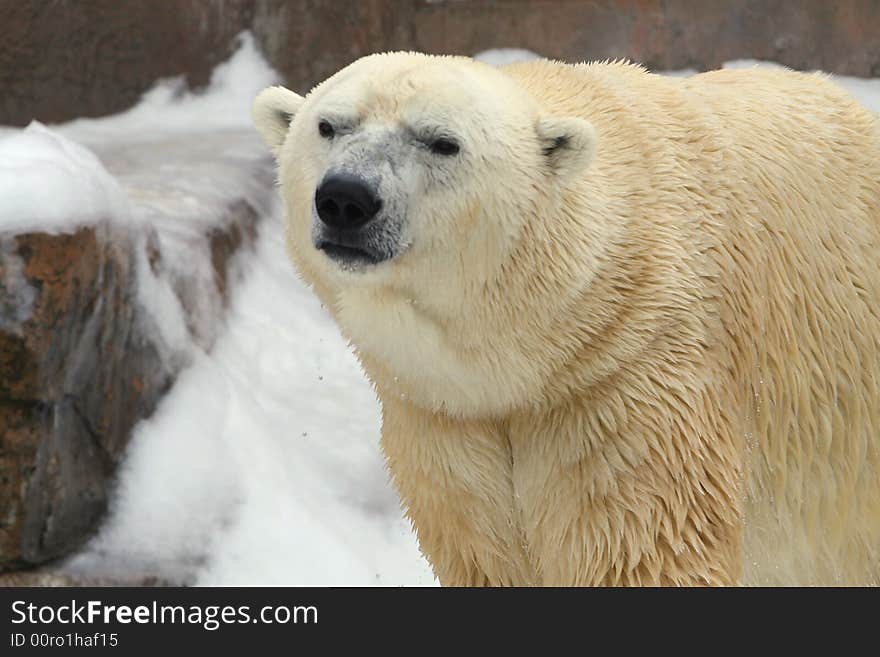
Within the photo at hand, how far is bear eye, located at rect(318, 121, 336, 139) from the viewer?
9.32 feet

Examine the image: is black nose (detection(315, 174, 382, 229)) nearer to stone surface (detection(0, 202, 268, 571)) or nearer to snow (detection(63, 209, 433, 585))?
stone surface (detection(0, 202, 268, 571))

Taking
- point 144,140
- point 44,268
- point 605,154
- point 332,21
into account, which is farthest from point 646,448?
point 332,21

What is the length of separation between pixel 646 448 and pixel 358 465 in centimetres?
270

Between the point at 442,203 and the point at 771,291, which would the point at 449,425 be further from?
the point at 771,291

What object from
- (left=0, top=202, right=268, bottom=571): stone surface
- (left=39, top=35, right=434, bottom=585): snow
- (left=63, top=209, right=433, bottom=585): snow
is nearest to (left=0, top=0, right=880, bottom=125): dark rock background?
(left=39, top=35, right=434, bottom=585): snow

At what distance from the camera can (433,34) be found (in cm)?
857

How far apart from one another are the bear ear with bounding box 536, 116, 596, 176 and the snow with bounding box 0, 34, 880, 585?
1958mm

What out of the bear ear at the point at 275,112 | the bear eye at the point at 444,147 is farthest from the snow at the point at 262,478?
the bear eye at the point at 444,147

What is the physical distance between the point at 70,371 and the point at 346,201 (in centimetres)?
200

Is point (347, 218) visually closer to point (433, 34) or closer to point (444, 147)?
point (444, 147)

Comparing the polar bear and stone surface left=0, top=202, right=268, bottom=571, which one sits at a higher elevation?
the polar bear

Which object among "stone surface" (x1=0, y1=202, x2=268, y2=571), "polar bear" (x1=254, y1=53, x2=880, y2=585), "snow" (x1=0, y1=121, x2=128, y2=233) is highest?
"polar bear" (x1=254, y1=53, x2=880, y2=585)

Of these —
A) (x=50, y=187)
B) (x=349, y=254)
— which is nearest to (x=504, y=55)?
(x=50, y=187)

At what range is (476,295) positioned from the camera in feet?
9.27
